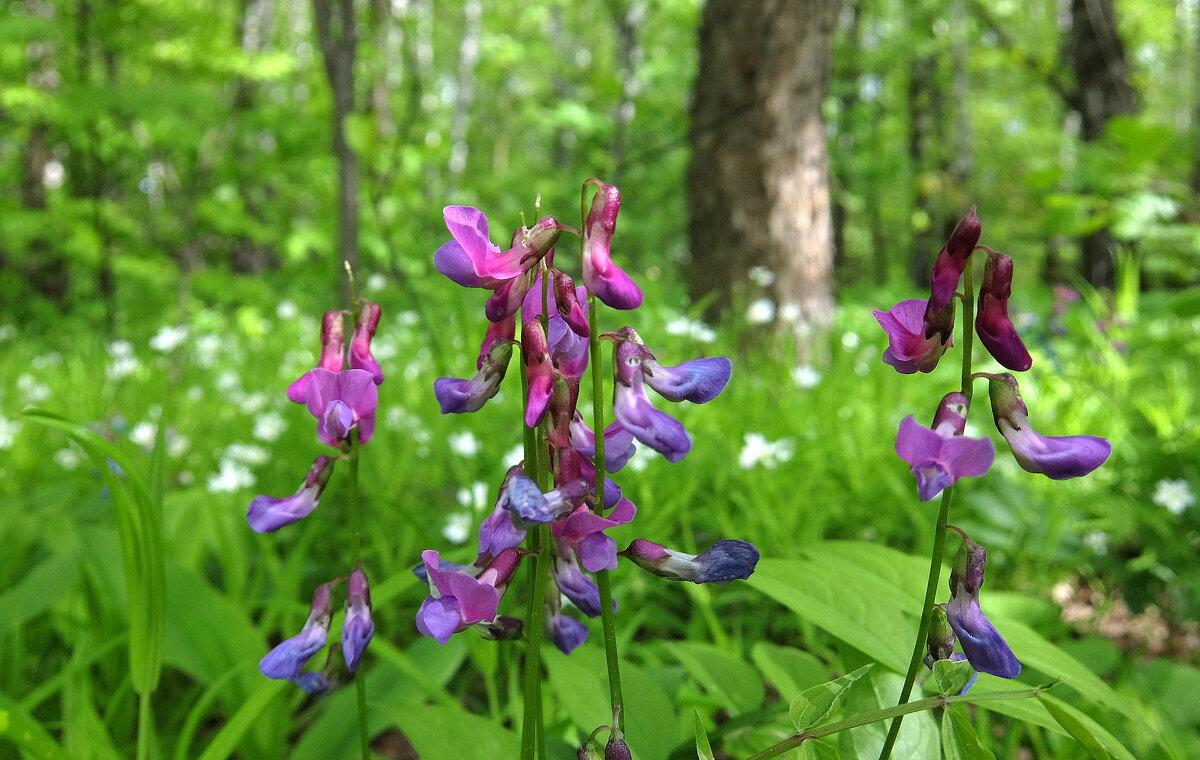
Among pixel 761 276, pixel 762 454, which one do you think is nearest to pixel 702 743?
pixel 762 454

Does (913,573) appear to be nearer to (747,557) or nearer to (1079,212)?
(747,557)

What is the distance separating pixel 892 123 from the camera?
1271 centimetres

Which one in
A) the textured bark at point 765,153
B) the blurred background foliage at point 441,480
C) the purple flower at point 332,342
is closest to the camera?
the purple flower at point 332,342

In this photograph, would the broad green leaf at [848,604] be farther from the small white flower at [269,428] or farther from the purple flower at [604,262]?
the small white flower at [269,428]

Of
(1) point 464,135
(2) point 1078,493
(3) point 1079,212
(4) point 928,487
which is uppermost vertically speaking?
(4) point 928,487

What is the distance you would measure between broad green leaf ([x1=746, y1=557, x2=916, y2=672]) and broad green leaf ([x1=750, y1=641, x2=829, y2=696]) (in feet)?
0.82

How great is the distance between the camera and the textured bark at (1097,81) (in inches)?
265

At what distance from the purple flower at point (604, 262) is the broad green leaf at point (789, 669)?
61cm

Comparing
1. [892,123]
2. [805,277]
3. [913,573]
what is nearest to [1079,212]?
[805,277]

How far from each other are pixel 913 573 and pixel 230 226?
5270mm

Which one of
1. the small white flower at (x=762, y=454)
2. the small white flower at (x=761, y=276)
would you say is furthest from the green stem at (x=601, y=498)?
the small white flower at (x=761, y=276)

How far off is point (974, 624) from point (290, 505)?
Answer: 62cm

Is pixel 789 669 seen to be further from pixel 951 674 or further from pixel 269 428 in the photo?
pixel 269 428

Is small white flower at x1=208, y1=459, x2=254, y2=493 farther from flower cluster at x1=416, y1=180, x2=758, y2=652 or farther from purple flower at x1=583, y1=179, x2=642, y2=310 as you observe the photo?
purple flower at x1=583, y1=179, x2=642, y2=310
